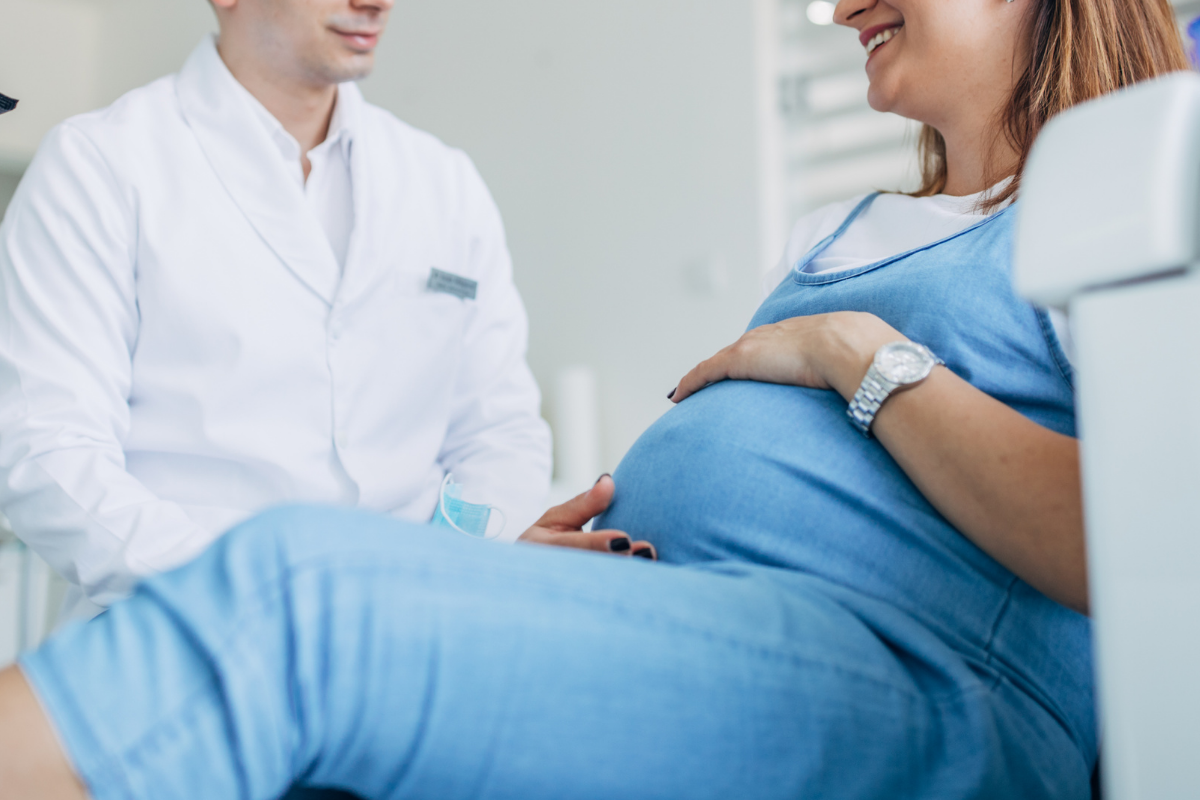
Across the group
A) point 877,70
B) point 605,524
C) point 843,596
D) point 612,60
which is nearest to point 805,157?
point 612,60

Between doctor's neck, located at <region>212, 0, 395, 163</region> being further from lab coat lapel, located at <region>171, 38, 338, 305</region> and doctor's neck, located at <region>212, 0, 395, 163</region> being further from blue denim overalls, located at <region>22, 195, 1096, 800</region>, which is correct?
blue denim overalls, located at <region>22, 195, 1096, 800</region>

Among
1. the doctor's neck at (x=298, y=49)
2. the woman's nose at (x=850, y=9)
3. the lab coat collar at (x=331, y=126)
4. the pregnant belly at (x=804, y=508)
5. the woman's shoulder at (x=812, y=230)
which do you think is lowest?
the pregnant belly at (x=804, y=508)

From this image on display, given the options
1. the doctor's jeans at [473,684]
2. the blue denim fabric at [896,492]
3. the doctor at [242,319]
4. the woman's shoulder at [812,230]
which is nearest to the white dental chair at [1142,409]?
the doctor's jeans at [473,684]

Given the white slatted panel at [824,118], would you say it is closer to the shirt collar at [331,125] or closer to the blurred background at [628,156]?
the blurred background at [628,156]

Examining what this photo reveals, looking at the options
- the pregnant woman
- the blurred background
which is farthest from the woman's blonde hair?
the blurred background

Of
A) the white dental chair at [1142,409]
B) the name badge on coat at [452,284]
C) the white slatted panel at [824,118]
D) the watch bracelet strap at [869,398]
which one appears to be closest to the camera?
the white dental chair at [1142,409]

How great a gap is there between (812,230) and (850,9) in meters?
0.28

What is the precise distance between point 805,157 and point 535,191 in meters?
0.90

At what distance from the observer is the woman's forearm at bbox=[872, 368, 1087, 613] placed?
1.88 ft

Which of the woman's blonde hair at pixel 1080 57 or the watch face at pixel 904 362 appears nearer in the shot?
the watch face at pixel 904 362

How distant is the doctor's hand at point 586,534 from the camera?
753mm

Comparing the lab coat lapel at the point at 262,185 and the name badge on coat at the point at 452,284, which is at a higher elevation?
the lab coat lapel at the point at 262,185

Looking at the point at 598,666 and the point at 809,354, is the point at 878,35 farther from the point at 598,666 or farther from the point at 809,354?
the point at 598,666

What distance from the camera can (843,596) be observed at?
2.03ft
